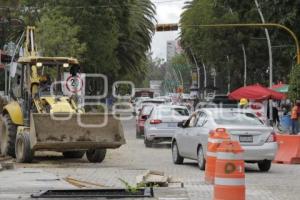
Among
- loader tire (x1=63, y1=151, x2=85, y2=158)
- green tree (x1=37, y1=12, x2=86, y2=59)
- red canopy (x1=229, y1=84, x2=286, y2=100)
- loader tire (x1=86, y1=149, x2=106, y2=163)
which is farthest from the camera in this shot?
green tree (x1=37, y1=12, x2=86, y2=59)

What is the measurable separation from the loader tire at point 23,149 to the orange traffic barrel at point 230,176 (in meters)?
10.7

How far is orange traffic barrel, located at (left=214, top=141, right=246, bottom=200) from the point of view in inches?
376

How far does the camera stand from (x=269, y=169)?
733 inches

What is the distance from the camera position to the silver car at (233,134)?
17812 mm

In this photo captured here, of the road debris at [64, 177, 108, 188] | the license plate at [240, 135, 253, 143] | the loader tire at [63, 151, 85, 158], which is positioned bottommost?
the loader tire at [63, 151, 85, 158]

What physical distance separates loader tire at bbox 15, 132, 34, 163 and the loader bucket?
23.4 inches

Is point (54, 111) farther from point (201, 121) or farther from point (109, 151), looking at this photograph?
point (109, 151)

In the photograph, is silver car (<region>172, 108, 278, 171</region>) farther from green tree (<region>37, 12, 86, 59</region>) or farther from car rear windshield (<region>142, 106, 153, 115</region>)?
green tree (<region>37, 12, 86, 59</region>)

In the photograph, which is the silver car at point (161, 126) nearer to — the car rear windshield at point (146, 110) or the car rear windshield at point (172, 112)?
the car rear windshield at point (172, 112)

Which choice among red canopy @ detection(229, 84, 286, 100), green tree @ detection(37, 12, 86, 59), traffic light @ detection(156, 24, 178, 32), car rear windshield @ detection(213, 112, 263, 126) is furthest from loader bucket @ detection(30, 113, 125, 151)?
green tree @ detection(37, 12, 86, 59)

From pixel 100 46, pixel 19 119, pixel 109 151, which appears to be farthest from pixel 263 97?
pixel 19 119

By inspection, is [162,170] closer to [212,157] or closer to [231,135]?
[231,135]

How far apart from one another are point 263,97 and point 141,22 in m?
37.6

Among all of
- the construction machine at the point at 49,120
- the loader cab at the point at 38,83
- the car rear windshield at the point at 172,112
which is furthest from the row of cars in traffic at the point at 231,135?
the car rear windshield at the point at 172,112
